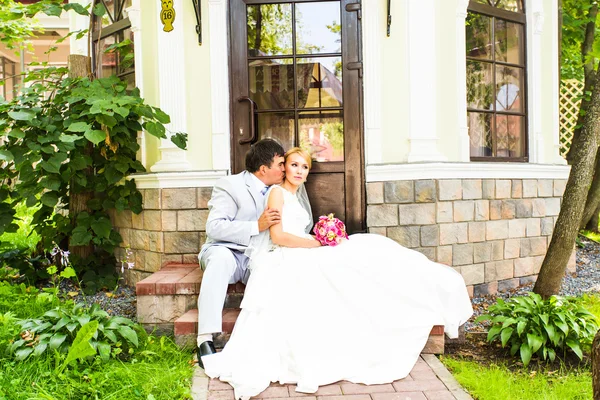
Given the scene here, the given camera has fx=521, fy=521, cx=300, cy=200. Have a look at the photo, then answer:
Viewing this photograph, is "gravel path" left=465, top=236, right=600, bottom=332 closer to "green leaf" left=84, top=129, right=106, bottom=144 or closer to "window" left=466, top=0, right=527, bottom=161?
"window" left=466, top=0, right=527, bottom=161

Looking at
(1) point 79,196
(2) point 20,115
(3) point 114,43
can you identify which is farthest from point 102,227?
(3) point 114,43

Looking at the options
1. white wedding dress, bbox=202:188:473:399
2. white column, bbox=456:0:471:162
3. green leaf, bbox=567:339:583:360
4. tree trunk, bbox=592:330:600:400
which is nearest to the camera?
tree trunk, bbox=592:330:600:400

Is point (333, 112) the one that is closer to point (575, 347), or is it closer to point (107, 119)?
point (107, 119)

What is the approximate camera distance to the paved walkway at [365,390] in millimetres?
2648

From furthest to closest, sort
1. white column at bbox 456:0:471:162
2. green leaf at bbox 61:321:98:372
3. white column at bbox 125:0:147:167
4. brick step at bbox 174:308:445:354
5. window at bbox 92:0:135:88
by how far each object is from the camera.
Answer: window at bbox 92:0:135:88 < white column at bbox 125:0:147:167 < white column at bbox 456:0:471:162 < brick step at bbox 174:308:445:354 < green leaf at bbox 61:321:98:372

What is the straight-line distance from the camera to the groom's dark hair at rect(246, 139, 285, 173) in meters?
3.74

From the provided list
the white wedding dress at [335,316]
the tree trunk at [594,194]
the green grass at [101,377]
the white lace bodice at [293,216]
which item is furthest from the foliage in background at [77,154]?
the tree trunk at [594,194]

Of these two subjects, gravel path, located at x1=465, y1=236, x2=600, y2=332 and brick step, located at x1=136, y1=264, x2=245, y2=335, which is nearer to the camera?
brick step, located at x1=136, y1=264, x2=245, y2=335

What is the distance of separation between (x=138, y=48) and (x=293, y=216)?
230 centimetres

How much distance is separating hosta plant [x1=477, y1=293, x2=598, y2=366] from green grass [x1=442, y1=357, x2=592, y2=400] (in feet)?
0.41

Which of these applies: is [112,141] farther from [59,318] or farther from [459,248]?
[459,248]

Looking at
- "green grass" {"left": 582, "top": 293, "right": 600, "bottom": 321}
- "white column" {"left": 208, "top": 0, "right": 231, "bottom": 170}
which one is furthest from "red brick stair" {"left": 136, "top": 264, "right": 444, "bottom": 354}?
"green grass" {"left": 582, "top": 293, "right": 600, "bottom": 321}

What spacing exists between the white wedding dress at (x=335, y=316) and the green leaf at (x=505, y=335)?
0.27 metres

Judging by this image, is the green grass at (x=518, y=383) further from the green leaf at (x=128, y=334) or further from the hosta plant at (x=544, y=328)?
the green leaf at (x=128, y=334)
